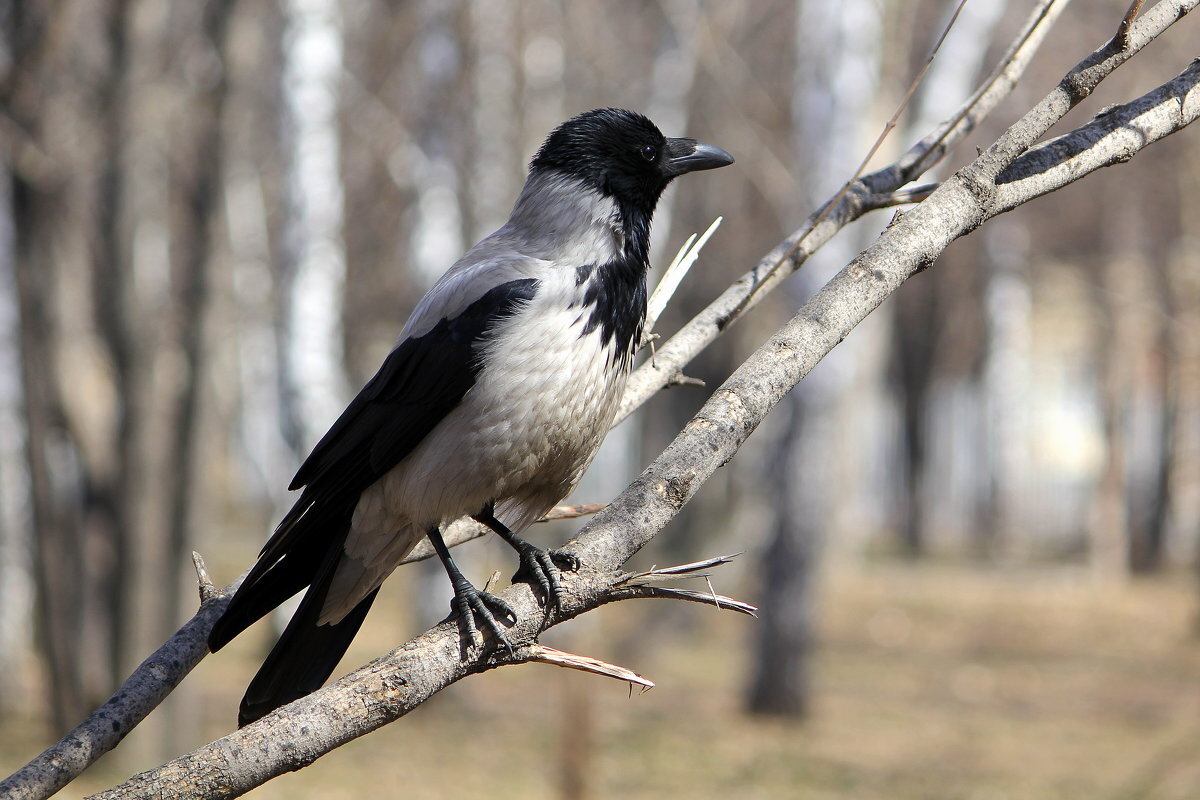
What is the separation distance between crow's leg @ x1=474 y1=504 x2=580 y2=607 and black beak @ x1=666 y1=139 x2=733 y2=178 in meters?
1.16

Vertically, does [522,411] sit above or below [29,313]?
below

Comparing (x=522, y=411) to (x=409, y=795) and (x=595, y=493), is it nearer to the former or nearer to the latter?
(x=409, y=795)

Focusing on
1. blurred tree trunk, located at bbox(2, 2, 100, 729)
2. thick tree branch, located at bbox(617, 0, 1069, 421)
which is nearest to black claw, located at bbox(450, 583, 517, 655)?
thick tree branch, located at bbox(617, 0, 1069, 421)

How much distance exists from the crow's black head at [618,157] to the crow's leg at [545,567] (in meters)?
1.00

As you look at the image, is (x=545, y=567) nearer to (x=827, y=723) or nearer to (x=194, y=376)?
(x=194, y=376)

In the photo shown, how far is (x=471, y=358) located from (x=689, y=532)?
13014 millimetres

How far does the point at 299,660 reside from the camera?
278 cm

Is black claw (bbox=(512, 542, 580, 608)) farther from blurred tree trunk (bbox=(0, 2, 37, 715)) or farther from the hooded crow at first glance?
blurred tree trunk (bbox=(0, 2, 37, 715))

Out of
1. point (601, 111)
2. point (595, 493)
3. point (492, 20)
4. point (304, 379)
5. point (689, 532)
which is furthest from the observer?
point (595, 493)

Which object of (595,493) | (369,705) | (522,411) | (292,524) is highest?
(595,493)

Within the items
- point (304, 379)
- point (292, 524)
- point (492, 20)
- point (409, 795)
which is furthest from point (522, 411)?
point (492, 20)

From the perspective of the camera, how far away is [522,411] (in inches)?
110

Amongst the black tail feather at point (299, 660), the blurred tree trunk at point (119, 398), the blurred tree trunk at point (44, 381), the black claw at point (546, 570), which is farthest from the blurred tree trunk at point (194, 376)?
the black claw at point (546, 570)

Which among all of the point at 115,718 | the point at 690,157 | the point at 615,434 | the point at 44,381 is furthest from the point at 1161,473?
the point at 115,718
